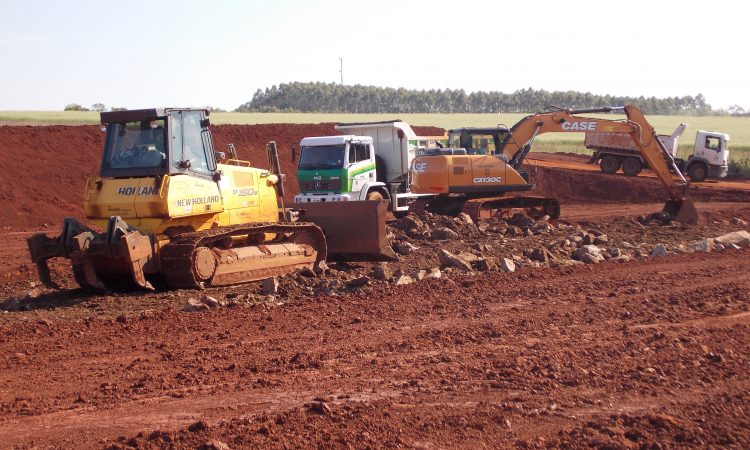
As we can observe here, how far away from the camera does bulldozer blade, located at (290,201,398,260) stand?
1512cm

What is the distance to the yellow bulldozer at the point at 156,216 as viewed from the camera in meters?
11.9

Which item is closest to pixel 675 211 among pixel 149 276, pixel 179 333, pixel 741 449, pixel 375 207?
pixel 375 207

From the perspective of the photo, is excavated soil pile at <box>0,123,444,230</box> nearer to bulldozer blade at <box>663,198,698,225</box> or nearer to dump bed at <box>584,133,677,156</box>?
dump bed at <box>584,133,677,156</box>

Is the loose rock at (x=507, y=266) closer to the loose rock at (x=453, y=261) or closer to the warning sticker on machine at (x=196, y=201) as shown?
the loose rock at (x=453, y=261)

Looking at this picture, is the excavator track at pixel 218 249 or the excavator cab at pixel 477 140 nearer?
the excavator track at pixel 218 249

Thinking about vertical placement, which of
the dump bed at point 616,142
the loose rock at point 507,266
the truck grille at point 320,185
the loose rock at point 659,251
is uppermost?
the dump bed at point 616,142

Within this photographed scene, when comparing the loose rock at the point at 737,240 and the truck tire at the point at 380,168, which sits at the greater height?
the truck tire at the point at 380,168

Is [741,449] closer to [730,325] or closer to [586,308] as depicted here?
[730,325]

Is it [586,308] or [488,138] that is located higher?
[488,138]

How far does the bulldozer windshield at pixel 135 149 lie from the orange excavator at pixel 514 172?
39.3ft

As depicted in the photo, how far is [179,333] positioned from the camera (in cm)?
986

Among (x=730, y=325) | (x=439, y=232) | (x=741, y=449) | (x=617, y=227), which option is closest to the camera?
(x=741, y=449)

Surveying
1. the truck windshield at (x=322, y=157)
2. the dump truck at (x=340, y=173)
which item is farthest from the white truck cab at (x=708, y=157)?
the truck windshield at (x=322, y=157)

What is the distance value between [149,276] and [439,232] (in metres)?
8.11
